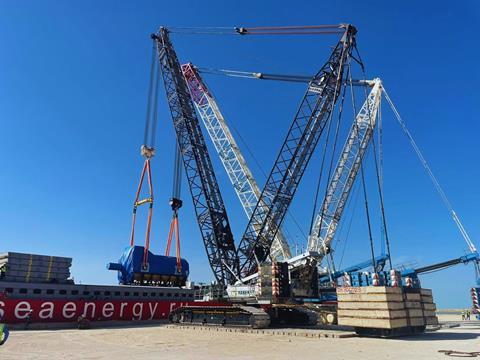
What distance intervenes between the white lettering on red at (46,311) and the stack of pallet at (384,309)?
21656 mm

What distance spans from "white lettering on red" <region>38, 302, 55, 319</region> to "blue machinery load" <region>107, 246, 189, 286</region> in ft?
36.9

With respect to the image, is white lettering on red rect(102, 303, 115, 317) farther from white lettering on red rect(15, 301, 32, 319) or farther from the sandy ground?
the sandy ground

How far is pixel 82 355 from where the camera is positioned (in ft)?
44.5

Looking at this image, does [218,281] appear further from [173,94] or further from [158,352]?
[158,352]

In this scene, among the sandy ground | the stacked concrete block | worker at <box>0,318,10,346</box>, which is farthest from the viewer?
the stacked concrete block

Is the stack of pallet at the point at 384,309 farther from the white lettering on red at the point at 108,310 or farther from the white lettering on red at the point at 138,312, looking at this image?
the white lettering on red at the point at 108,310

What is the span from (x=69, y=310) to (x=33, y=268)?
4.34 m

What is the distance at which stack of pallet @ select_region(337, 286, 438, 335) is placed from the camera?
18219 mm

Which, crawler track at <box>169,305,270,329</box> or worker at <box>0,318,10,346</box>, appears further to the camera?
crawler track at <box>169,305,270,329</box>

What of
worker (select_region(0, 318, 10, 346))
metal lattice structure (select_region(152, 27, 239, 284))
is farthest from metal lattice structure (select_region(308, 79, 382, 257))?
worker (select_region(0, 318, 10, 346))

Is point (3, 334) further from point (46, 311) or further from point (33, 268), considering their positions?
point (33, 268)

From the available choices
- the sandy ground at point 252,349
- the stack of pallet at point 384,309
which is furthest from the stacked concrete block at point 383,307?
the sandy ground at point 252,349

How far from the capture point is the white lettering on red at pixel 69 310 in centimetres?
2990

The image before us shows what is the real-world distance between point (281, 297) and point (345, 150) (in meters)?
35.6
